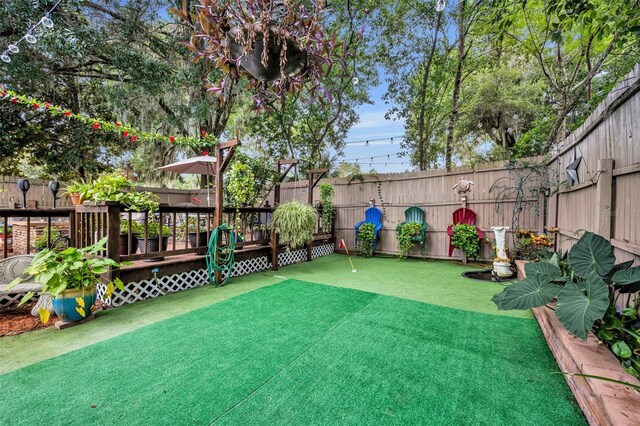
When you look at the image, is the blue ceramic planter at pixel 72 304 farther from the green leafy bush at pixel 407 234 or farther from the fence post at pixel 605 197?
the green leafy bush at pixel 407 234

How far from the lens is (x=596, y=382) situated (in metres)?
1.16

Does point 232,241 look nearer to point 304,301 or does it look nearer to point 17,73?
point 304,301

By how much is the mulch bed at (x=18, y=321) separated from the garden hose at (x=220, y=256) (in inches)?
59.1

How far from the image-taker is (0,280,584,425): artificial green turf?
128cm

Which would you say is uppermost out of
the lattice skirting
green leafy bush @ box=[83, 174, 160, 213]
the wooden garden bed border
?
green leafy bush @ box=[83, 174, 160, 213]

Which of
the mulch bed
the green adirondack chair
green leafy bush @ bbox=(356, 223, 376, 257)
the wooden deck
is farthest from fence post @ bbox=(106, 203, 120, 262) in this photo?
the green adirondack chair

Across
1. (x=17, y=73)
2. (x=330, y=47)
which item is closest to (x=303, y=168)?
(x=17, y=73)

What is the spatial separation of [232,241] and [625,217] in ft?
12.5

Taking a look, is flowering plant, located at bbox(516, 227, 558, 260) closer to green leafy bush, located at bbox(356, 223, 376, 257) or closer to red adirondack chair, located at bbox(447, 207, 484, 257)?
red adirondack chair, located at bbox(447, 207, 484, 257)

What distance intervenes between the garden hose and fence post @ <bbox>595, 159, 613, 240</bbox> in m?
3.71

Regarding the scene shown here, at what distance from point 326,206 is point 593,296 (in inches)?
199

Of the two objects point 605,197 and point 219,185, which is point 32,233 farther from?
point 605,197

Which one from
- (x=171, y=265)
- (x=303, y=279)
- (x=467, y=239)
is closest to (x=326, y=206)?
(x=303, y=279)

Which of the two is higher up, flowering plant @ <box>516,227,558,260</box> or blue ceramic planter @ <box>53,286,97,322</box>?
flowering plant @ <box>516,227,558,260</box>
